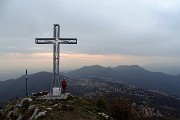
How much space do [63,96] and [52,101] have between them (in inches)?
103

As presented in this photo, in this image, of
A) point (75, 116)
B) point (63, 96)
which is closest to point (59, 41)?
point (63, 96)

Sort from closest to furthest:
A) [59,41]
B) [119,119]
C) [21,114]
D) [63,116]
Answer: [63,116] → [21,114] → [119,119] → [59,41]

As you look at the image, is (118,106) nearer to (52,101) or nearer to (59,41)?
(52,101)

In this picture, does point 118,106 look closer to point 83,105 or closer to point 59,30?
point 83,105

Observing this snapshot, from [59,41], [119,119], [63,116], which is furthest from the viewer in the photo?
[59,41]

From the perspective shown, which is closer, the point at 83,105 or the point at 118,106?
the point at 83,105

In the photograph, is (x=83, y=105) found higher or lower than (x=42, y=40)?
lower

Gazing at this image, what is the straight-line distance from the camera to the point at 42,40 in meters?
39.7

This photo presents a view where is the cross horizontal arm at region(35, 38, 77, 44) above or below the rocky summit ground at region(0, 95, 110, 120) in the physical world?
above

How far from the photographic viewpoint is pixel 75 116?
28.8m

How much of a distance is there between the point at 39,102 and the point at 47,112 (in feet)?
18.1

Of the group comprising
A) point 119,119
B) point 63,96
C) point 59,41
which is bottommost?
point 119,119

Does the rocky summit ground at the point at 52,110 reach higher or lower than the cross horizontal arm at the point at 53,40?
lower

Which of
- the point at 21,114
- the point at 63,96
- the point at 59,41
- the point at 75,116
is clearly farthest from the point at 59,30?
the point at 75,116
